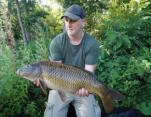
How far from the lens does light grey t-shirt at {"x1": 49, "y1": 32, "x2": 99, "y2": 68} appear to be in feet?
15.0

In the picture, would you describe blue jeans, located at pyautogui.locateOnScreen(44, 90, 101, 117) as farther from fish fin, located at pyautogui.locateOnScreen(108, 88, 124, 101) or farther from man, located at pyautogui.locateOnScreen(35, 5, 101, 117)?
fish fin, located at pyautogui.locateOnScreen(108, 88, 124, 101)

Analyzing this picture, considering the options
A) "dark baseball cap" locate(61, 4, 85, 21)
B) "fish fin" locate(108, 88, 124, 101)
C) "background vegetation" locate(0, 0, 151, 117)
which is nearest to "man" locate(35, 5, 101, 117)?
"dark baseball cap" locate(61, 4, 85, 21)

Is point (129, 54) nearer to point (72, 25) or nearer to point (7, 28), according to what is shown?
point (7, 28)

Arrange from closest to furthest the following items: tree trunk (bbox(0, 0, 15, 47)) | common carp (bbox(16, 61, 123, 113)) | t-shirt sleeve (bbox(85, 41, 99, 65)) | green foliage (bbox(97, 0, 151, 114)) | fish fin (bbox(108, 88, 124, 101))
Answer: common carp (bbox(16, 61, 123, 113)) → fish fin (bbox(108, 88, 124, 101)) → t-shirt sleeve (bbox(85, 41, 99, 65)) → green foliage (bbox(97, 0, 151, 114)) → tree trunk (bbox(0, 0, 15, 47))

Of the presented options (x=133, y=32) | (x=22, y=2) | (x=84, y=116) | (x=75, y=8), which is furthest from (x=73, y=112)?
(x=22, y=2)

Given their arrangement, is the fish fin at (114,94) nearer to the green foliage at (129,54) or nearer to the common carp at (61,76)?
the common carp at (61,76)

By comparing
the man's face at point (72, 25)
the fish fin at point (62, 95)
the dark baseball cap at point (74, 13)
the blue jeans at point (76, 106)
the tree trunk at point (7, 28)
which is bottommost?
the blue jeans at point (76, 106)

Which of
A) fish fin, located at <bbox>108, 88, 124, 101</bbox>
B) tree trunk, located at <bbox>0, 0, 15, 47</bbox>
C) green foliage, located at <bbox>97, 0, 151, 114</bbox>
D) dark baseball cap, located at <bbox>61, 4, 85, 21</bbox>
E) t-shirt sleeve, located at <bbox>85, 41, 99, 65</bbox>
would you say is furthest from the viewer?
tree trunk, located at <bbox>0, 0, 15, 47</bbox>

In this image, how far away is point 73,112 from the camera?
4.90m

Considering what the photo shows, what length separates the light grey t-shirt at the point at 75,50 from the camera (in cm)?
458

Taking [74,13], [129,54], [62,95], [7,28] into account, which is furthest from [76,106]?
[7,28]

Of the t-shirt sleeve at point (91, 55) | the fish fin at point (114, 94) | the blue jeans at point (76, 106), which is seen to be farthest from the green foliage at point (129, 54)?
the fish fin at point (114, 94)

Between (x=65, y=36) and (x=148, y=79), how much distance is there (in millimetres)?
2024

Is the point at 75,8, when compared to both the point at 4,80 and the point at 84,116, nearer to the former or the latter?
the point at 84,116
